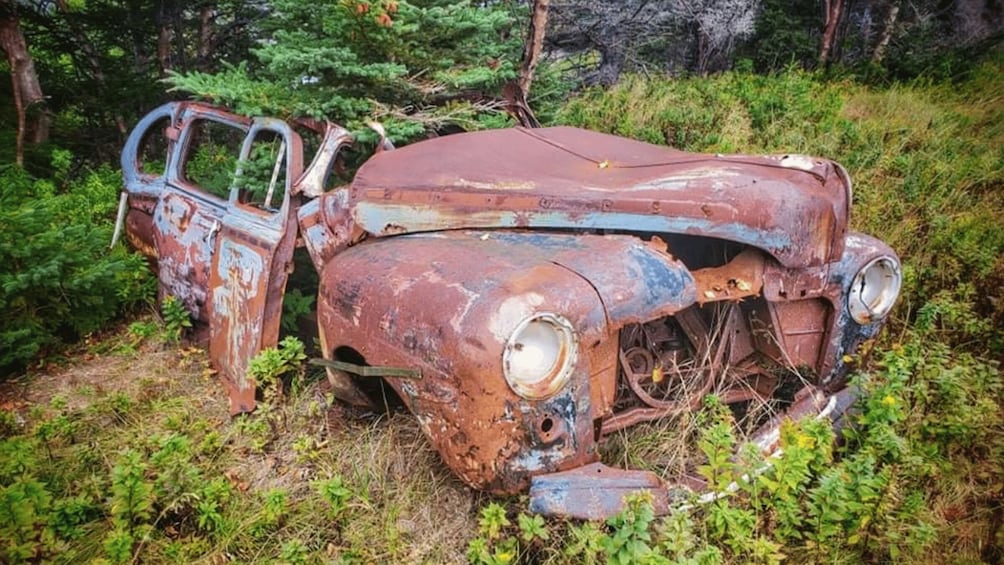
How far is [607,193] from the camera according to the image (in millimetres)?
2529

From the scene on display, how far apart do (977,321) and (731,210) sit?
2029 mm

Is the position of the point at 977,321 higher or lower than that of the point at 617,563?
higher

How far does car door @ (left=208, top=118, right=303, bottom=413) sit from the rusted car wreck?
0.01m

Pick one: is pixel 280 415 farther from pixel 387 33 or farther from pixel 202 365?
pixel 387 33

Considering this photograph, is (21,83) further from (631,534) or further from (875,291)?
(875,291)

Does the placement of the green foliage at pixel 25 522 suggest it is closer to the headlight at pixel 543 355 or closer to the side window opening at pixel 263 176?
the side window opening at pixel 263 176

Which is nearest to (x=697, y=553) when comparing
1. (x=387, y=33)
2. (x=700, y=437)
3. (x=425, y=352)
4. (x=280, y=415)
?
(x=700, y=437)

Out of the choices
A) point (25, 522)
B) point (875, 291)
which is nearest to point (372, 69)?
point (25, 522)

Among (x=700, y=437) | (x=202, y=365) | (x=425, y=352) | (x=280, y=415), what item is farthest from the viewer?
(x=202, y=365)

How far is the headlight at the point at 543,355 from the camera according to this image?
1.93 metres

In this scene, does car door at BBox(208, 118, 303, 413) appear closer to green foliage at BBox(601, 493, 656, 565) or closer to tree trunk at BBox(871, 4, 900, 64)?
green foliage at BBox(601, 493, 656, 565)

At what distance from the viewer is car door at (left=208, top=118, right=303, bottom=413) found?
296cm

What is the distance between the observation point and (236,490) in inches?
103

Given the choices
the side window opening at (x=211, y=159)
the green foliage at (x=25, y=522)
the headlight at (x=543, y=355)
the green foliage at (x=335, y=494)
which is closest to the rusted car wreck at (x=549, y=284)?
the headlight at (x=543, y=355)
